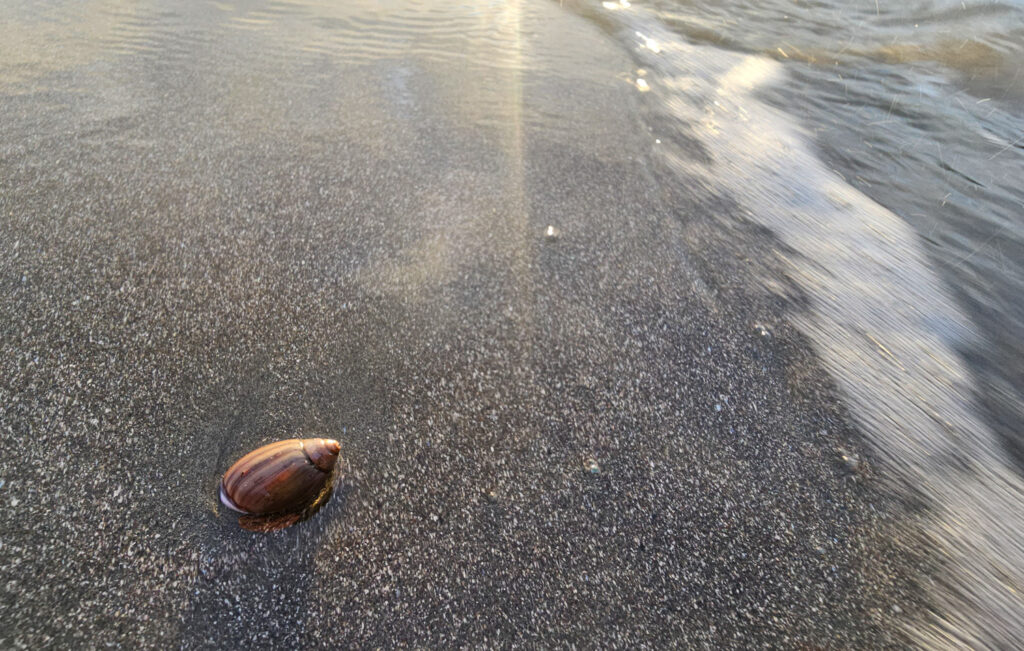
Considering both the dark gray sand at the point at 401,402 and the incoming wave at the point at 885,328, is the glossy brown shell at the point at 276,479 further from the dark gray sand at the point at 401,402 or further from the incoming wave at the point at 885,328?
the incoming wave at the point at 885,328

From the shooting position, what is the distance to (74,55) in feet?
9.16

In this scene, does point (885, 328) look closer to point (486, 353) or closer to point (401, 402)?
point (486, 353)

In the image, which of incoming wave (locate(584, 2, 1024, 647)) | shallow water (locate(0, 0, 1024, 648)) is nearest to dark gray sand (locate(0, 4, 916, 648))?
shallow water (locate(0, 0, 1024, 648))

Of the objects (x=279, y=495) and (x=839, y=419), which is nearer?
(x=279, y=495)

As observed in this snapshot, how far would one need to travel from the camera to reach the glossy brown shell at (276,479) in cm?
123

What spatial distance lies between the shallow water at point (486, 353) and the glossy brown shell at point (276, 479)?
0.21ft

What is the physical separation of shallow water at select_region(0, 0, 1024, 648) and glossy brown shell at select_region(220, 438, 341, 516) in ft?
0.21

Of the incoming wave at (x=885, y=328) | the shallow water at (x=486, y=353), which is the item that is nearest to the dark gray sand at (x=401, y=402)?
the shallow water at (x=486, y=353)

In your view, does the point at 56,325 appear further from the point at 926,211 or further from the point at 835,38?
the point at 835,38

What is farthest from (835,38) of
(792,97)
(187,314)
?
(187,314)

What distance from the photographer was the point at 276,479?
1.23m

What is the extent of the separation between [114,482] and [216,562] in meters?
0.33

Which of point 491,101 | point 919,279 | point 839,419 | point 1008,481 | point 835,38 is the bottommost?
point 1008,481

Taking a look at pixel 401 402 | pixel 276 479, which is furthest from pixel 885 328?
pixel 276 479
